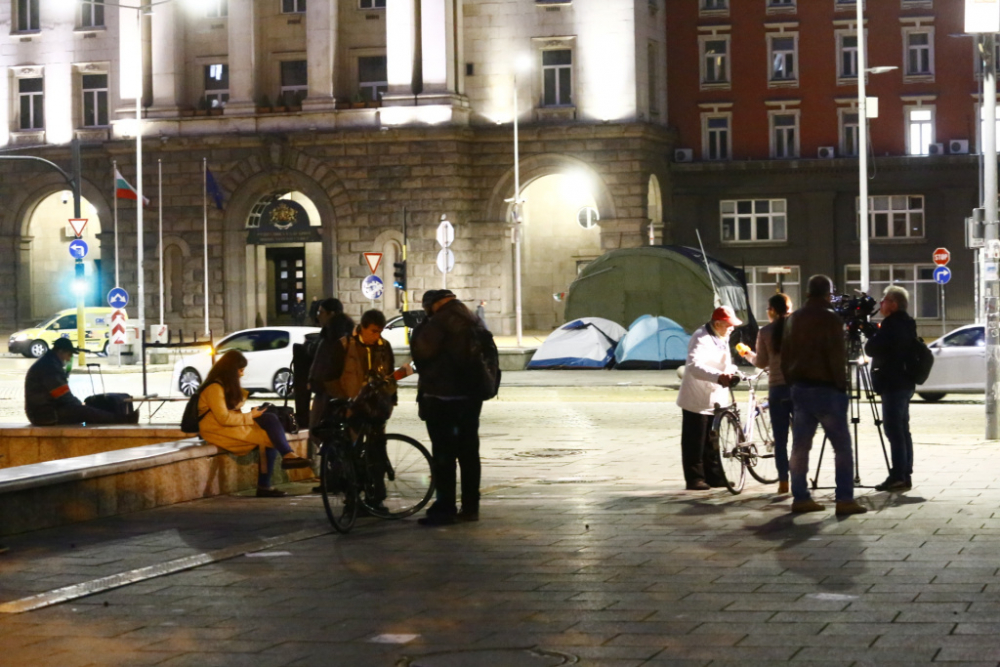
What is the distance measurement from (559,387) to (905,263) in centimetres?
2873

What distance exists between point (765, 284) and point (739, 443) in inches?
1809

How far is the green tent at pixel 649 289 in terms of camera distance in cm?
4456

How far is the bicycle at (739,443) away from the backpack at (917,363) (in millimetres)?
1222

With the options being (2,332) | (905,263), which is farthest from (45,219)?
(905,263)

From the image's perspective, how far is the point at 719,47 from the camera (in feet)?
196

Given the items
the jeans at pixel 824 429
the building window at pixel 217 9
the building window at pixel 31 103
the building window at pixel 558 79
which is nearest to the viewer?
the jeans at pixel 824 429

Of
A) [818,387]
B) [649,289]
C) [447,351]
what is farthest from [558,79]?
[447,351]

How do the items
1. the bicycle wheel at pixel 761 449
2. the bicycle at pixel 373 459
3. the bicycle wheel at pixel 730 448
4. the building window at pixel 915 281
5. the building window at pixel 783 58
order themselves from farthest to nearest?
the building window at pixel 783 58 → the building window at pixel 915 281 → the bicycle wheel at pixel 761 449 → the bicycle wheel at pixel 730 448 → the bicycle at pixel 373 459

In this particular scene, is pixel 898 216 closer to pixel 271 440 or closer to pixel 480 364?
pixel 271 440

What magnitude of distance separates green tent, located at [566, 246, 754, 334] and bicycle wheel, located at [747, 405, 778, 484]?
29622 millimetres

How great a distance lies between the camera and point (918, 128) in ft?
192

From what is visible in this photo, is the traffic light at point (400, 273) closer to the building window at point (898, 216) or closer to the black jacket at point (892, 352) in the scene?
the building window at point (898, 216)

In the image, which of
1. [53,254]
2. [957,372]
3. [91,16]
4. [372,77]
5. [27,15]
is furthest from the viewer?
[53,254]

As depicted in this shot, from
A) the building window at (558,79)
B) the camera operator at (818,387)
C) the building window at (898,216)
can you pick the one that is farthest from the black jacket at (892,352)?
the building window at (898,216)
